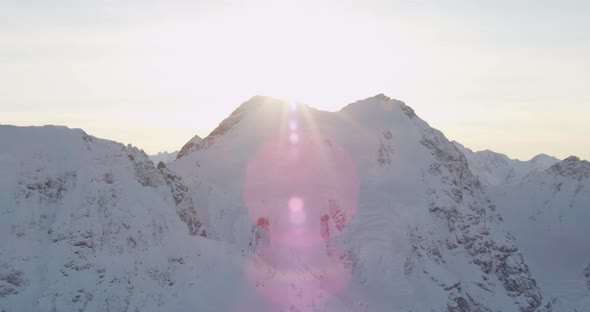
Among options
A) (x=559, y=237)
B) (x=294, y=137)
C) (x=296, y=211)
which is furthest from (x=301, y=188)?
(x=559, y=237)

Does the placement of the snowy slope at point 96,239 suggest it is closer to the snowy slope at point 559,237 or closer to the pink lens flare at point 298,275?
the pink lens flare at point 298,275

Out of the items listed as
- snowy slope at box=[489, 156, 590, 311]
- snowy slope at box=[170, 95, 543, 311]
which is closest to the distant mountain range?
snowy slope at box=[170, 95, 543, 311]

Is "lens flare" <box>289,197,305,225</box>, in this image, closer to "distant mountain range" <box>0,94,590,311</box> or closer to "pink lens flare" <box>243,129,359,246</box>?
"pink lens flare" <box>243,129,359,246</box>

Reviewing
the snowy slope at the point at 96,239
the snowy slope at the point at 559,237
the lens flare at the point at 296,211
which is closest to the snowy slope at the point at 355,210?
the lens flare at the point at 296,211

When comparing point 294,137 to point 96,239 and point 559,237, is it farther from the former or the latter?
point 559,237


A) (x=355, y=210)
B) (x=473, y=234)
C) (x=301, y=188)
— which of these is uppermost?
(x=301, y=188)

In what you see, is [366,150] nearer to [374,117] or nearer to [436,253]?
[374,117]
